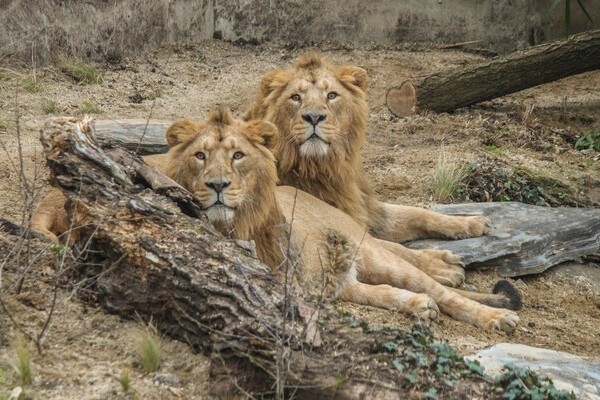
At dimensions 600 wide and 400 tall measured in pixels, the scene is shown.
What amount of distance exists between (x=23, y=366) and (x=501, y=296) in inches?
140

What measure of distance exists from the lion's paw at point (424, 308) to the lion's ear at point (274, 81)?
1782mm

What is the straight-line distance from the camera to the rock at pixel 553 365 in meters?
4.70

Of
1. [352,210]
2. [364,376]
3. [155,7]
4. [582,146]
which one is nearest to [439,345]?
[364,376]

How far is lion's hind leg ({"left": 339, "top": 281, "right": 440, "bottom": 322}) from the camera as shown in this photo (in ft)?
20.6

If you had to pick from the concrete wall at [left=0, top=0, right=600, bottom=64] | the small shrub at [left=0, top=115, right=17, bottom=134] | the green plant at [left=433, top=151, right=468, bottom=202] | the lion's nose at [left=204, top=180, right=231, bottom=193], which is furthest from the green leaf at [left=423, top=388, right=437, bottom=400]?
the concrete wall at [left=0, top=0, right=600, bottom=64]

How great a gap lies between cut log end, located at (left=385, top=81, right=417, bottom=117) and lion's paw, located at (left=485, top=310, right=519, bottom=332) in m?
4.46

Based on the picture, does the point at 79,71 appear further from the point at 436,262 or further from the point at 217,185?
the point at 217,185

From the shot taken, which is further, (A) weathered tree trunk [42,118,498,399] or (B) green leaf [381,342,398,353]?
(B) green leaf [381,342,398,353]

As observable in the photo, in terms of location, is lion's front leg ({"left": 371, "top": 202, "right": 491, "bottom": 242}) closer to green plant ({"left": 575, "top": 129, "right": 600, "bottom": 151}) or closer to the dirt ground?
the dirt ground

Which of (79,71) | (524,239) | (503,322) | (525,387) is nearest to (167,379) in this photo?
(525,387)

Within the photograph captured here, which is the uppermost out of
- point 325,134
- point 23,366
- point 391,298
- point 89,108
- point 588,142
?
point 325,134

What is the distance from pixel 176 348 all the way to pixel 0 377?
794 mm

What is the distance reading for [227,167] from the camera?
5.81 metres

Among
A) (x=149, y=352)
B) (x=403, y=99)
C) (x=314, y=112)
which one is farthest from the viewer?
(x=403, y=99)
